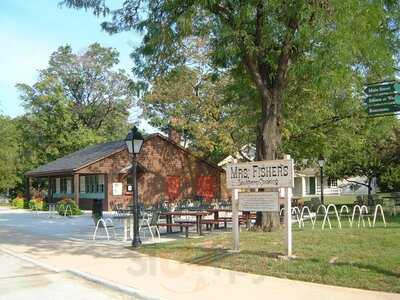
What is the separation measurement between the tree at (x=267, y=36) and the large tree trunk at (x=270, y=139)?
0.03 m

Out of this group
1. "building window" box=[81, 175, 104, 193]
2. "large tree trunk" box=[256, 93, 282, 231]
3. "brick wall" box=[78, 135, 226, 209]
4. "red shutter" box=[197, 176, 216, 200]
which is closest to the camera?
"large tree trunk" box=[256, 93, 282, 231]

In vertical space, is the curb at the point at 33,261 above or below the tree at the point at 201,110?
below

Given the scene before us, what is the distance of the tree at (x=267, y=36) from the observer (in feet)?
45.3

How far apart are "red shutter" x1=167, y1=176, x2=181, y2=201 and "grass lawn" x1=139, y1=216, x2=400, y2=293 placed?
2736 cm

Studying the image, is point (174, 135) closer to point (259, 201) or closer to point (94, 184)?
point (94, 184)

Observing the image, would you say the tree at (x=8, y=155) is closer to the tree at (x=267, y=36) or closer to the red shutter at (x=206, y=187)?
the red shutter at (x=206, y=187)

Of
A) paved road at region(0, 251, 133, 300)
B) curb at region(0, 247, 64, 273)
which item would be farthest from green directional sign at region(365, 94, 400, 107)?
curb at region(0, 247, 64, 273)

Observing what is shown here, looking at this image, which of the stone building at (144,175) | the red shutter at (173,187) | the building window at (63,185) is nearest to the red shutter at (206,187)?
the stone building at (144,175)

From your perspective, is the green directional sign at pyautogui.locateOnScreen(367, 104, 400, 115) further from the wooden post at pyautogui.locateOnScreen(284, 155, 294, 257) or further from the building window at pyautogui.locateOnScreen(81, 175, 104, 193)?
the building window at pyautogui.locateOnScreen(81, 175, 104, 193)

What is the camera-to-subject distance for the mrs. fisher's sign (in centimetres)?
1187

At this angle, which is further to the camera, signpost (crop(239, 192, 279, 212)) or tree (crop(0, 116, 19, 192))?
tree (crop(0, 116, 19, 192))

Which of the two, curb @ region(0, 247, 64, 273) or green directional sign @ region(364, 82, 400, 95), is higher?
green directional sign @ region(364, 82, 400, 95)

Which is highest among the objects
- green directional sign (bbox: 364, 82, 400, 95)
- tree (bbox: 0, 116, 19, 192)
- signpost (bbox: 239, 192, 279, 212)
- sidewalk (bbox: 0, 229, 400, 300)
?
tree (bbox: 0, 116, 19, 192)

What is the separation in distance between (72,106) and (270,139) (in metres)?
49.7
